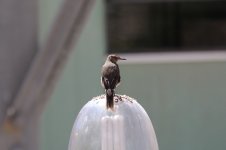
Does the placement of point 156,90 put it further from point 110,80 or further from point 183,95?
point 110,80

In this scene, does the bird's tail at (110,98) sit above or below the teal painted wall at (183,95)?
above

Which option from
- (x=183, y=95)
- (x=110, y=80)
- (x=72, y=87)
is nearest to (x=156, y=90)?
(x=183, y=95)

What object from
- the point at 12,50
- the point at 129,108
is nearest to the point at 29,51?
the point at 12,50

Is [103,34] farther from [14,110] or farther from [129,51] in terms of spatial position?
[14,110]

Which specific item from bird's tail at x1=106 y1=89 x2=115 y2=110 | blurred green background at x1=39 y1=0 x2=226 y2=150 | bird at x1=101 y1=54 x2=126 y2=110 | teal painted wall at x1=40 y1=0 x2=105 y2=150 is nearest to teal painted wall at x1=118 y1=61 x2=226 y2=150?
blurred green background at x1=39 y1=0 x2=226 y2=150

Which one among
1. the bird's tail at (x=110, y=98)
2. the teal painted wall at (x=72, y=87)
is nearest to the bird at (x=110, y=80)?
the bird's tail at (x=110, y=98)

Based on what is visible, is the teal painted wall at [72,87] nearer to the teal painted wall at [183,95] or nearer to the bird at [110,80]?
the teal painted wall at [183,95]

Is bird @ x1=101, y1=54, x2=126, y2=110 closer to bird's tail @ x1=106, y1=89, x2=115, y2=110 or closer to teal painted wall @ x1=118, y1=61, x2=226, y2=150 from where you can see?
bird's tail @ x1=106, y1=89, x2=115, y2=110
